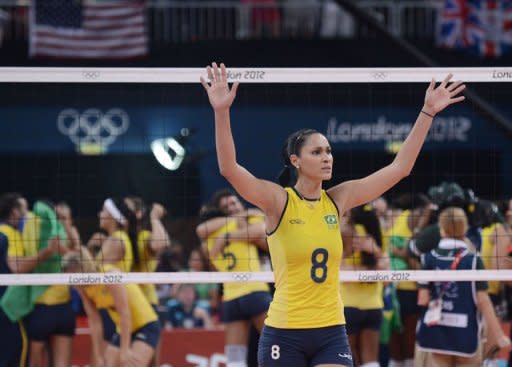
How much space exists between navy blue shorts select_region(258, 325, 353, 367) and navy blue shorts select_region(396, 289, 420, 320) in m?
4.63

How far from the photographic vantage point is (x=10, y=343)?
9.20 metres

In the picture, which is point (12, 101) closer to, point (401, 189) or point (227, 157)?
point (401, 189)

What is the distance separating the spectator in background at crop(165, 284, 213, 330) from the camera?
1303cm

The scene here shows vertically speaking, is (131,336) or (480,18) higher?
(480,18)

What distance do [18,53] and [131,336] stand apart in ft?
36.5

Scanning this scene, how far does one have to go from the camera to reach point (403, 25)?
2045 cm

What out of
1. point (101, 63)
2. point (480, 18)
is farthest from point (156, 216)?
point (480, 18)

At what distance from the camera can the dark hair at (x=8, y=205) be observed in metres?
9.49

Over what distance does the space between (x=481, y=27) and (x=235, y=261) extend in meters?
11.1

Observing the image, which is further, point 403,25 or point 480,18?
point 403,25

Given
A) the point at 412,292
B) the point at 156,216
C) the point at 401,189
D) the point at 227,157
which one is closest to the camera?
the point at 227,157

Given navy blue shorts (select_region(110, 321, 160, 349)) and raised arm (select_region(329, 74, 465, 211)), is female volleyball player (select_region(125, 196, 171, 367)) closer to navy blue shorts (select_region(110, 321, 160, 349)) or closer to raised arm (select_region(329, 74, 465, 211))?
navy blue shorts (select_region(110, 321, 160, 349))

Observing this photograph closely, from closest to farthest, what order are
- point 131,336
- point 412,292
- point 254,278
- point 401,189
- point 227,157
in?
point 227,157 < point 254,278 < point 131,336 < point 412,292 < point 401,189

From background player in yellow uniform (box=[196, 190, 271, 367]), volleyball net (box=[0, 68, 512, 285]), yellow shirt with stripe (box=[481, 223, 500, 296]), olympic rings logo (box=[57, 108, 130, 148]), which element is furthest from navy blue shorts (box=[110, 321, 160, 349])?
olympic rings logo (box=[57, 108, 130, 148])
